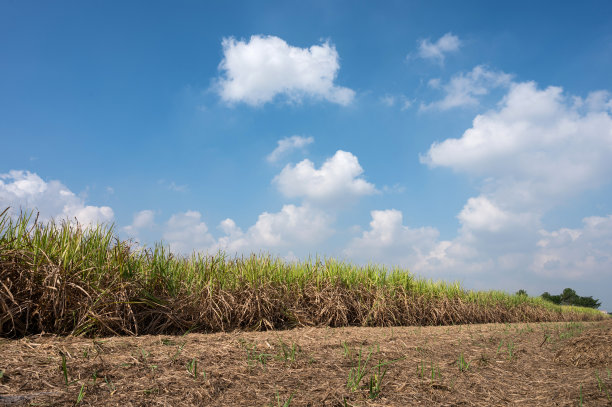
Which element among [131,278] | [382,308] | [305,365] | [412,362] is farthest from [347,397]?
[382,308]

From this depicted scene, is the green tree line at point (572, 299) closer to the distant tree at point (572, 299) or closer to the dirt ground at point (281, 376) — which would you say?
the distant tree at point (572, 299)

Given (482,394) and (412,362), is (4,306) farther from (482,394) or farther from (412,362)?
(482,394)

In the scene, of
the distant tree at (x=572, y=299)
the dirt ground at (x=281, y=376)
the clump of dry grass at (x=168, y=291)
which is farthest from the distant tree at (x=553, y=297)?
the dirt ground at (x=281, y=376)

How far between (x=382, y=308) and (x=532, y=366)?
363cm

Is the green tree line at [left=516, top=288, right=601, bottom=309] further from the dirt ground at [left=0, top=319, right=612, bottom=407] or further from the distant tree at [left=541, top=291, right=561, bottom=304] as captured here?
the dirt ground at [left=0, top=319, right=612, bottom=407]

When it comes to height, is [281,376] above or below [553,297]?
below

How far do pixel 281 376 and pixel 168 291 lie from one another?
3434 mm

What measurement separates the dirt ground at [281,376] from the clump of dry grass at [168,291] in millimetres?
664

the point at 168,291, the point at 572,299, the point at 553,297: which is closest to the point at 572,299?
the point at 572,299

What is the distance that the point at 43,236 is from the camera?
528cm

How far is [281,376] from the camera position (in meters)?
2.93

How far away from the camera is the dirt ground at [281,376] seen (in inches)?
98.9

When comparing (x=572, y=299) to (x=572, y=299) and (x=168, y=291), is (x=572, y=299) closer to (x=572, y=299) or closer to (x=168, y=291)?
(x=572, y=299)

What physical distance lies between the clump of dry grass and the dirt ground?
0.66 m
